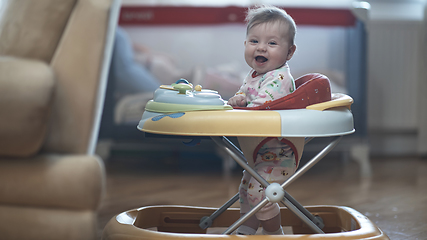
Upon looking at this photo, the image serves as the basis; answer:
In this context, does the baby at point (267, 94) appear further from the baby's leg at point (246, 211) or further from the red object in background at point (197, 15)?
the red object in background at point (197, 15)

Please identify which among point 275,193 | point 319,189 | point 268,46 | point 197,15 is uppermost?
point 197,15

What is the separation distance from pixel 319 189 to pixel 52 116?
1.23 m

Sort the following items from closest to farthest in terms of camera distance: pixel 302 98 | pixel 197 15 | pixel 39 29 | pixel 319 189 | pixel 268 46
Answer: pixel 39 29 < pixel 302 98 < pixel 268 46 < pixel 319 189 < pixel 197 15

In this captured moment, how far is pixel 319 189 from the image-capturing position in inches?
65.1

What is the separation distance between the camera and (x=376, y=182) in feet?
5.90

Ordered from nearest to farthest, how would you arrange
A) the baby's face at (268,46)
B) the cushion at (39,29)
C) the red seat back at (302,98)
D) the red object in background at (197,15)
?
1. the cushion at (39,29)
2. the red seat back at (302,98)
3. the baby's face at (268,46)
4. the red object in background at (197,15)

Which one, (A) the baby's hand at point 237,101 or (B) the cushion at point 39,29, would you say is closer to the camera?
(B) the cushion at point 39,29

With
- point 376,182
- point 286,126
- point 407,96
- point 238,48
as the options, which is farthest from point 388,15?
point 286,126

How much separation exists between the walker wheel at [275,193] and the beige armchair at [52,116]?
301 mm

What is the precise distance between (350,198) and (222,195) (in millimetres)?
462

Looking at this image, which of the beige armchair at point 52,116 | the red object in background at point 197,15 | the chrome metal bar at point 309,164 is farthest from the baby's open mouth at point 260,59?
the red object in background at point 197,15

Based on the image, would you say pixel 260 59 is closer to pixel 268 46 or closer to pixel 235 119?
pixel 268 46

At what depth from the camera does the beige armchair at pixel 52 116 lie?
2.00 ft

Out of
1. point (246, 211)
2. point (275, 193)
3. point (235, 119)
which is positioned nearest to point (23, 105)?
point (235, 119)
